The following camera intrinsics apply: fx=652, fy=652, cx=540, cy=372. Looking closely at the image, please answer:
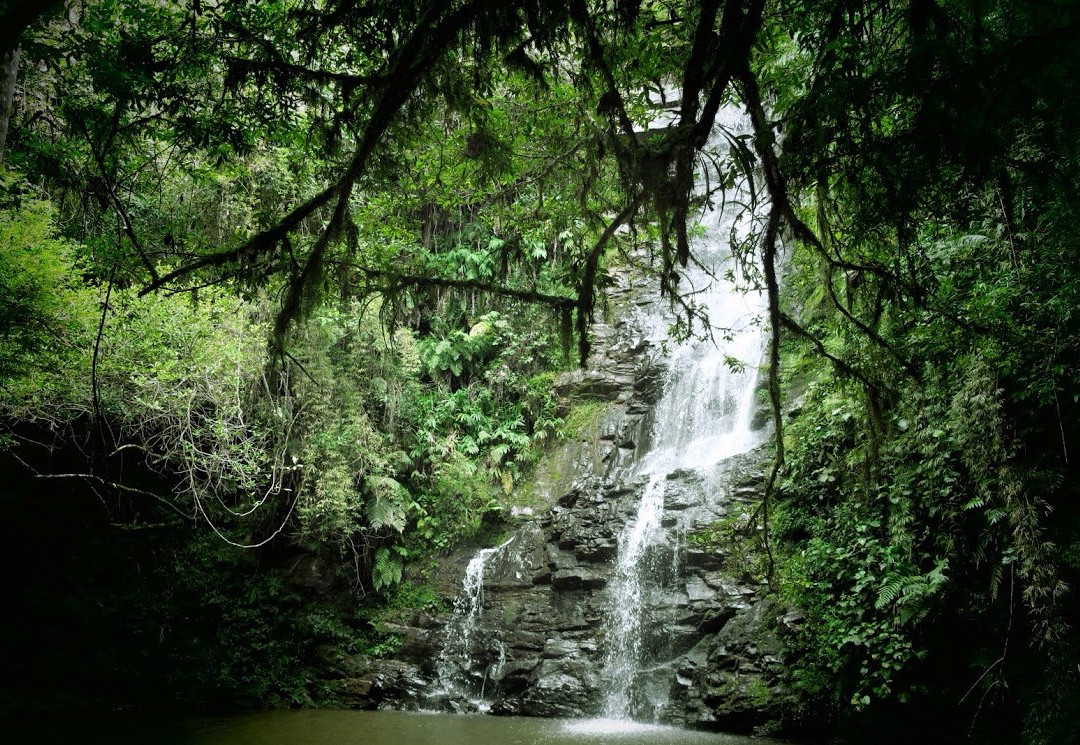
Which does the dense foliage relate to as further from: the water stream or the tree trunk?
the water stream

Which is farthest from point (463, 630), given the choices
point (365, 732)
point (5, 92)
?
point (5, 92)

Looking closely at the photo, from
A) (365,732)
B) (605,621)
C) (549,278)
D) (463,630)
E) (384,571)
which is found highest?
(549,278)

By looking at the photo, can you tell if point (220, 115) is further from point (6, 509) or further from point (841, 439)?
point (6, 509)

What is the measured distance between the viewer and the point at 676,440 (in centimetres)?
1211

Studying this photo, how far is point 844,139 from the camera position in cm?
283

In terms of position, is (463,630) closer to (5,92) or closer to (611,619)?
(611,619)

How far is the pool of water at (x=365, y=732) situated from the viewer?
7.01 metres

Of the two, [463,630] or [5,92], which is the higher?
[5,92]

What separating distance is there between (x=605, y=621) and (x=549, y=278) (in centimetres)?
533

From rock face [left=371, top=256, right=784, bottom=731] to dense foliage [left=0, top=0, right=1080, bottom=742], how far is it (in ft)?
2.92

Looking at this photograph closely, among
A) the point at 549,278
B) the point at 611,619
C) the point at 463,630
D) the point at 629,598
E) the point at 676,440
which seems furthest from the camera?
the point at 676,440

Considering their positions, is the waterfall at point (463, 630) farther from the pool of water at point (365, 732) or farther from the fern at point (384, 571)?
the fern at point (384, 571)

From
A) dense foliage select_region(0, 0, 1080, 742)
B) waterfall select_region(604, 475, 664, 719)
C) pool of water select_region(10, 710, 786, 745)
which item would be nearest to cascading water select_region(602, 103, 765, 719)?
waterfall select_region(604, 475, 664, 719)

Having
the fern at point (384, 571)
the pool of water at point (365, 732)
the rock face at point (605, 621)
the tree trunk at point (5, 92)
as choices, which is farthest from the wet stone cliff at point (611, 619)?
the tree trunk at point (5, 92)
